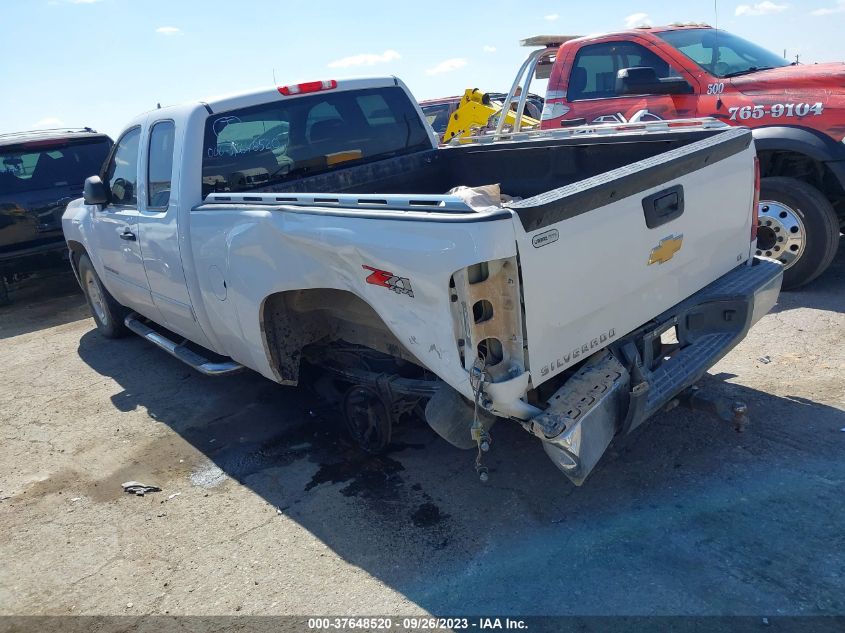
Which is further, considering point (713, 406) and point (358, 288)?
point (713, 406)

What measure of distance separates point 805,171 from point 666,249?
3753 millimetres

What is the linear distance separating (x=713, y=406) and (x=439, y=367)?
1.78 meters

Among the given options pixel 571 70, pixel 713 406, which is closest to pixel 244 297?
pixel 713 406

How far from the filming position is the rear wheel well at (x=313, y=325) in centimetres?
387

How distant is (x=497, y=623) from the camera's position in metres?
2.79

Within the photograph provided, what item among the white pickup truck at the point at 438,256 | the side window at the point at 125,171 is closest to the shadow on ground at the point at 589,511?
the white pickup truck at the point at 438,256

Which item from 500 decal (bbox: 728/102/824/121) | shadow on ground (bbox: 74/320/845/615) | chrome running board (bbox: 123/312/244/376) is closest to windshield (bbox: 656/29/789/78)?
500 decal (bbox: 728/102/824/121)

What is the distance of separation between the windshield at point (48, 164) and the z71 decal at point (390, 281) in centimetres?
760

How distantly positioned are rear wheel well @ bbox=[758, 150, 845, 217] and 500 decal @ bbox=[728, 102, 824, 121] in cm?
33

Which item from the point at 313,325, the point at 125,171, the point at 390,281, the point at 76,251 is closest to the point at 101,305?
the point at 76,251

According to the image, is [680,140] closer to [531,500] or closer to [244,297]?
[531,500]

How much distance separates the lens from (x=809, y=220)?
595cm

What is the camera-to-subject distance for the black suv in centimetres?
884

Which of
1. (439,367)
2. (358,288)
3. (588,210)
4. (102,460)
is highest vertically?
(588,210)
